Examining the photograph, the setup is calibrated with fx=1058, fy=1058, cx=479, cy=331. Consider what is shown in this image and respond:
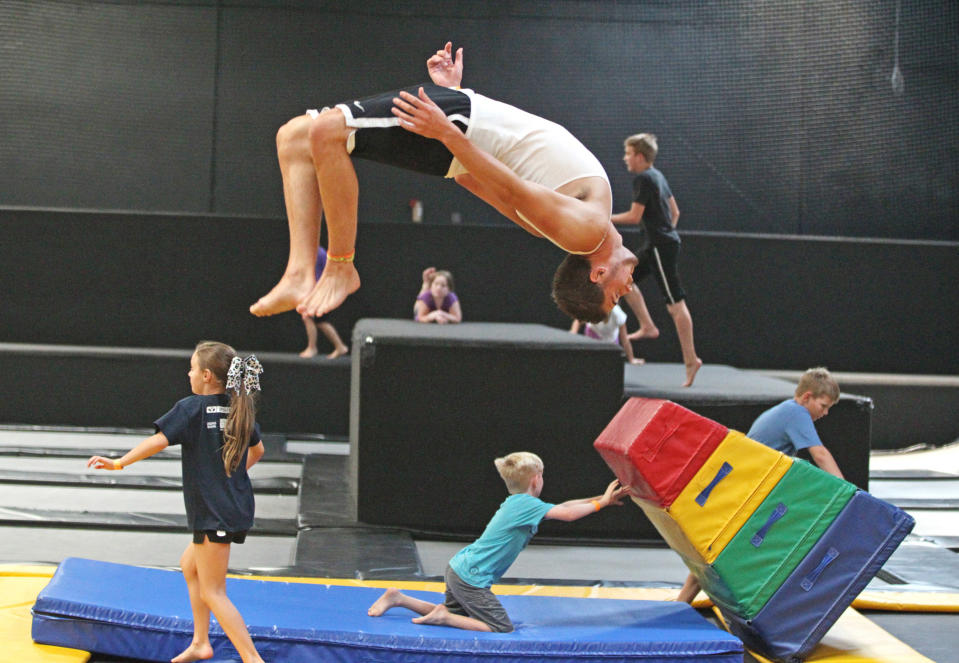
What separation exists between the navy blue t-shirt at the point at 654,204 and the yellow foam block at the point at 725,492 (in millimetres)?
2536

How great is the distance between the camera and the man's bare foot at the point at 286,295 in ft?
10.2

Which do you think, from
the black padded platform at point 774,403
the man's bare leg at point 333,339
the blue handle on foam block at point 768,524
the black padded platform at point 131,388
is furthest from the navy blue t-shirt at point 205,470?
the man's bare leg at point 333,339

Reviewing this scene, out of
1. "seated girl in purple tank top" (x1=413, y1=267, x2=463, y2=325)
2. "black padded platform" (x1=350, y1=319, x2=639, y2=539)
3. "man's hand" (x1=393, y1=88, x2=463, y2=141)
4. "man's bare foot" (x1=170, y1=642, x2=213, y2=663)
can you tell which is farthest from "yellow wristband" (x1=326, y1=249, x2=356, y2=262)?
"seated girl in purple tank top" (x1=413, y1=267, x2=463, y2=325)

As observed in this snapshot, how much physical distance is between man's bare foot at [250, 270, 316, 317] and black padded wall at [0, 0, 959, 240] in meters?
6.70

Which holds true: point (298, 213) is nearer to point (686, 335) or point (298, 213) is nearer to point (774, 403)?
point (774, 403)

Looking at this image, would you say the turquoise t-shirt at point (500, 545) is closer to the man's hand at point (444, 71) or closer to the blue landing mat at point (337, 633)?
the blue landing mat at point (337, 633)

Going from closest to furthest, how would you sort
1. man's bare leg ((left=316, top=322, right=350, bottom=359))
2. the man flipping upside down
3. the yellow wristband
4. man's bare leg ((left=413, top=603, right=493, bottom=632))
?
the man flipping upside down, the yellow wristband, man's bare leg ((left=413, top=603, right=493, bottom=632)), man's bare leg ((left=316, top=322, right=350, bottom=359))

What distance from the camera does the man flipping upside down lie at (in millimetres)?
3016

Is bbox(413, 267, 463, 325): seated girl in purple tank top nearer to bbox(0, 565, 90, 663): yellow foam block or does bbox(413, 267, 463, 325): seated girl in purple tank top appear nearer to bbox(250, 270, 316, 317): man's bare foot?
bbox(0, 565, 90, 663): yellow foam block

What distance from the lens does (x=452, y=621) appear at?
3793 millimetres

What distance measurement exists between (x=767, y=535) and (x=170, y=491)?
164 inches

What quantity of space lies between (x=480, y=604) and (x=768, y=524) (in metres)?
1.11

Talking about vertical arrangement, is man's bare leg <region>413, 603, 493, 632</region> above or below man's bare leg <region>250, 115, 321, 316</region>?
below

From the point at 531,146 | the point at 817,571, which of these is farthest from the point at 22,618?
the point at 817,571
